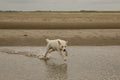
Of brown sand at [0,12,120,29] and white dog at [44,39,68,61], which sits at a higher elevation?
white dog at [44,39,68,61]

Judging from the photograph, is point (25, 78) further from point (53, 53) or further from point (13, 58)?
point (53, 53)

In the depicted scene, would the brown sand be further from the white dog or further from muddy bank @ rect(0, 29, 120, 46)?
the white dog

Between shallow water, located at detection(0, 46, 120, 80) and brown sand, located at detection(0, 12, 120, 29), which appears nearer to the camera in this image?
shallow water, located at detection(0, 46, 120, 80)

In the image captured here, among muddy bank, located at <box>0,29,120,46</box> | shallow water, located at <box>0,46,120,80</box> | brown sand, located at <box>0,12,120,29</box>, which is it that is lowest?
brown sand, located at <box>0,12,120,29</box>

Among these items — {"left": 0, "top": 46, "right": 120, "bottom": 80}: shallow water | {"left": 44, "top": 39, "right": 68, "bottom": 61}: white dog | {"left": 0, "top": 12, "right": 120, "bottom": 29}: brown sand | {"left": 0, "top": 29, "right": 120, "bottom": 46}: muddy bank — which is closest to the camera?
{"left": 0, "top": 46, "right": 120, "bottom": 80}: shallow water

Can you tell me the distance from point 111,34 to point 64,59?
12.6 meters

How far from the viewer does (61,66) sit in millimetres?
14867

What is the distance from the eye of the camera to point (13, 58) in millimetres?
16781

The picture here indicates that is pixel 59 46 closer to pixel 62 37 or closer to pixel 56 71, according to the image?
pixel 56 71

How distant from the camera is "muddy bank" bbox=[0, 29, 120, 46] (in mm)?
23617

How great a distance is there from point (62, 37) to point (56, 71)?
1280 cm

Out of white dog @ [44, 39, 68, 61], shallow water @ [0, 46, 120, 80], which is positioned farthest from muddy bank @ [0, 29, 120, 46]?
white dog @ [44, 39, 68, 61]

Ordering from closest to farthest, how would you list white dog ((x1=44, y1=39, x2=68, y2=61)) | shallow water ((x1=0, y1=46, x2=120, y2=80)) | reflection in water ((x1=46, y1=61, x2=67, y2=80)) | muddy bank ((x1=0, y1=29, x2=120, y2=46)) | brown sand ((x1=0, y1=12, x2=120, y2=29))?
reflection in water ((x1=46, y1=61, x2=67, y2=80))
shallow water ((x1=0, y1=46, x2=120, y2=80))
white dog ((x1=44, y1=39, x2=68, y2=61))
muddy bank ((x1=0, y1=29, x2=120, y2=46))
brown sand ((x1=0, y1=12, x2=120, y2=29))

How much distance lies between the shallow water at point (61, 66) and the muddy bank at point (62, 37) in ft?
15.5
